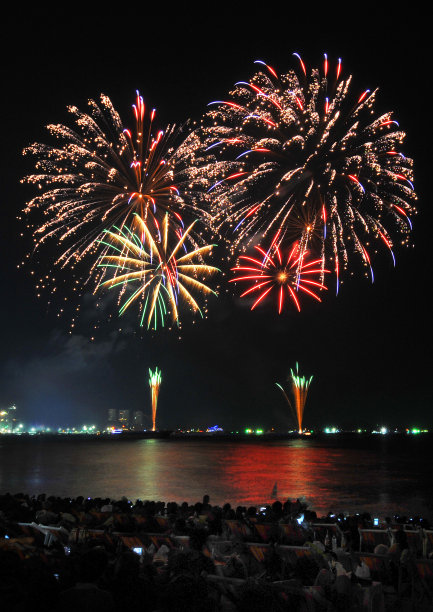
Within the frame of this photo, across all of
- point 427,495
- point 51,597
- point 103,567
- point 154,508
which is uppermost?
point 103,567

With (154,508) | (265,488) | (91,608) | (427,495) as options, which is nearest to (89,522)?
(154,508)

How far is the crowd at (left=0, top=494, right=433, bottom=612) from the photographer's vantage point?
504cm

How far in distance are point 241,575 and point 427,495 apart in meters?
27.9

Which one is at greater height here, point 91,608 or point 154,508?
point 91,608

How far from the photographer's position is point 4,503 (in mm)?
13969

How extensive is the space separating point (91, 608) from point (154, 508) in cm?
1054

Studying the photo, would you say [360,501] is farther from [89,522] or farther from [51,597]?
[51,597]

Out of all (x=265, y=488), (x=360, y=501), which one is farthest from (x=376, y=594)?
(x=265, y=488)

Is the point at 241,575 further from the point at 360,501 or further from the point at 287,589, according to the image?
the point at 360,501

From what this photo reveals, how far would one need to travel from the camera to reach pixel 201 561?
788cm

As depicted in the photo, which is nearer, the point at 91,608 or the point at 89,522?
the point at 91,608

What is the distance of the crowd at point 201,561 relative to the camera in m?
5.04

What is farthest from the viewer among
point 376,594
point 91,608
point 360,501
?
point 360,501

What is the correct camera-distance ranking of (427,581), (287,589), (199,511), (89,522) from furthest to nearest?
1. (199,511)
2. (89,522)
3. (427,581)
4. (287,589)
